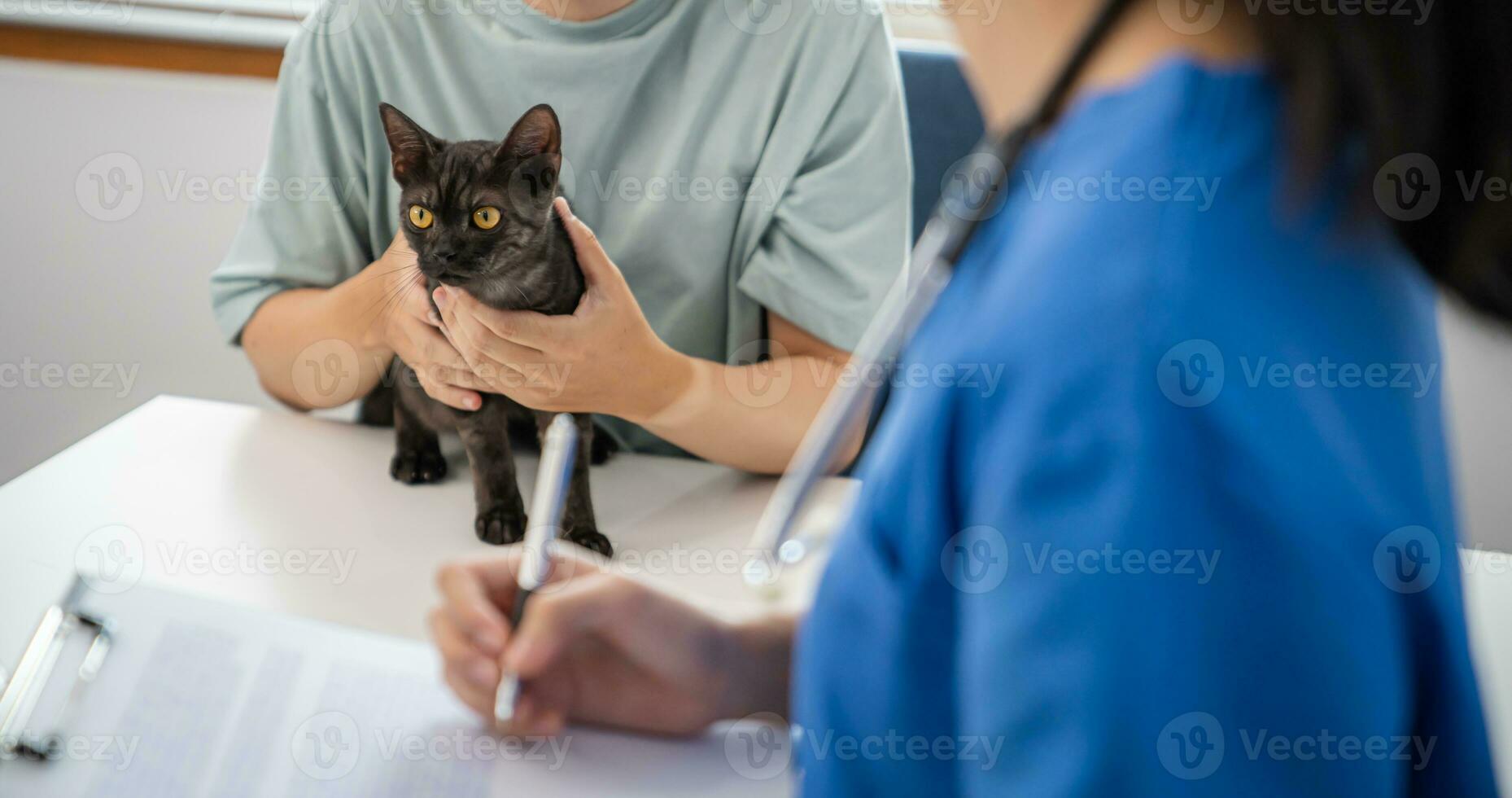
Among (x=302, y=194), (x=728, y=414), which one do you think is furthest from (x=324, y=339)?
(x=728, y=414)

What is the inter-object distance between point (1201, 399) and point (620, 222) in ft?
2.30

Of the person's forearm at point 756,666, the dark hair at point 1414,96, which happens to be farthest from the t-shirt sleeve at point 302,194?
the dark hair at point 1414,96

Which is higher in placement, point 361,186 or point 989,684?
point 989,684

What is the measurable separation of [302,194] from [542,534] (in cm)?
52

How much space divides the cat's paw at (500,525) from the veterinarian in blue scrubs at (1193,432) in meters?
0.47

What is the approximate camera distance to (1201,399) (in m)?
0.24

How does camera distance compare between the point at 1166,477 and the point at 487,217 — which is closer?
the point at 1166,477

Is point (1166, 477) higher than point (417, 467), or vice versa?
point (1166, 477)

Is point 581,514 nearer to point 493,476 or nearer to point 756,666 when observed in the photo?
point 493,476

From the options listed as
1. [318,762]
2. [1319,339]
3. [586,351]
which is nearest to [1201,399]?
[1319,339]

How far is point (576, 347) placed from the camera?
776 millimetres

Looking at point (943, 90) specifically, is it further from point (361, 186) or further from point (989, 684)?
point (989, 684)

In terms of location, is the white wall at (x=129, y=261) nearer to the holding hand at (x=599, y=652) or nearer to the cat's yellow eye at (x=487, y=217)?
the cat's yellow eye at (x=487, y=217)

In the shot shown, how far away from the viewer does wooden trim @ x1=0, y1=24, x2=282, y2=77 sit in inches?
55.6
